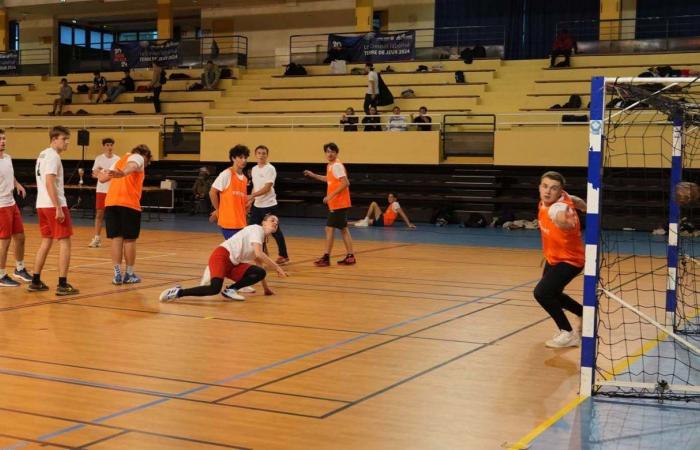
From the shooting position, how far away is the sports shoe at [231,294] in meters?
9.98

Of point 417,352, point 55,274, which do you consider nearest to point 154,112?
point 55,274

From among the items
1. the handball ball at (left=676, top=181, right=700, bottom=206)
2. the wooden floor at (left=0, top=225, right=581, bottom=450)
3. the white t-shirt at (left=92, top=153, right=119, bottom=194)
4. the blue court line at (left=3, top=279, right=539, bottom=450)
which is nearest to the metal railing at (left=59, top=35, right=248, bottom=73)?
the white t-shirt at (left=92, top=153, right=119, bottom=194)

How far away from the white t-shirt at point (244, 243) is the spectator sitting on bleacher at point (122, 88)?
2299cm

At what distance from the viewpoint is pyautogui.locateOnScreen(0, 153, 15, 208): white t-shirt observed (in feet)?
35.1

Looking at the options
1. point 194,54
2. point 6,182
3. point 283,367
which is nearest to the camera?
point 283,367

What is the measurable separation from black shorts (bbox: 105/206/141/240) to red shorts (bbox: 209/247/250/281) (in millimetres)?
1559

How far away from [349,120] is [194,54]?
1122cm

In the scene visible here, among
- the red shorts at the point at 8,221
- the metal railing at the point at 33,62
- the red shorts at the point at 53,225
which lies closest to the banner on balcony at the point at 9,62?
the metal railing at the point at 33,62

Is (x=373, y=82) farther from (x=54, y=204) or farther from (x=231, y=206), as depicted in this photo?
(x=54, y=204)

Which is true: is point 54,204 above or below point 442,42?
below

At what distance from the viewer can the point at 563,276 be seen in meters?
7.41

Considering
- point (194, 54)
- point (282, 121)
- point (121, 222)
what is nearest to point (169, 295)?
point (121, 222)

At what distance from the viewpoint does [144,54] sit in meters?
33.3

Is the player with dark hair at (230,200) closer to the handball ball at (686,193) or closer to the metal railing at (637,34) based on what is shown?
the handball ball at (686,193)
